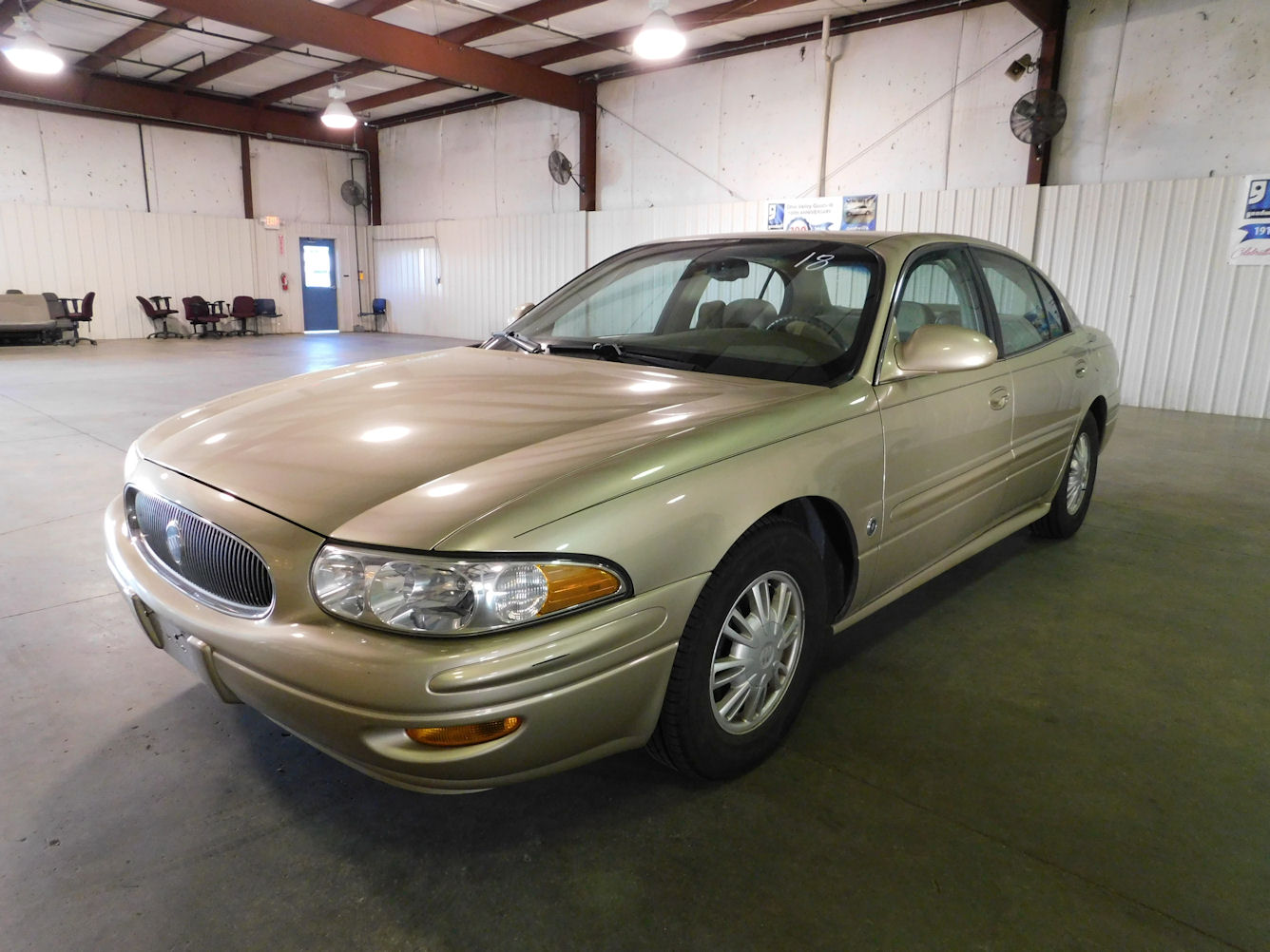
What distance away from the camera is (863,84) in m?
9.49

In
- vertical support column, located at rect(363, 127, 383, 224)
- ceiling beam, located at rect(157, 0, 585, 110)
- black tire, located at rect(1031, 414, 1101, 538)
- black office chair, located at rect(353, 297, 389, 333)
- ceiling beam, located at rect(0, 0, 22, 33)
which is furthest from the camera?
black office chair, located at rect(353, 297, 389, 333)

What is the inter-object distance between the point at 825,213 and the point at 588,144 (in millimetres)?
4514

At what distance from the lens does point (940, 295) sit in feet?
8.63

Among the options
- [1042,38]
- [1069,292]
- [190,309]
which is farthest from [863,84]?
[190,309]

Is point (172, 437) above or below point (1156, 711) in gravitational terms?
above

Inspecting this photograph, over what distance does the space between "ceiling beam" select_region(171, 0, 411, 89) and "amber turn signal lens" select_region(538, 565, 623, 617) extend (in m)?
10.2

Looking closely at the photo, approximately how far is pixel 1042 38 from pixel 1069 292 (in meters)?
2.60

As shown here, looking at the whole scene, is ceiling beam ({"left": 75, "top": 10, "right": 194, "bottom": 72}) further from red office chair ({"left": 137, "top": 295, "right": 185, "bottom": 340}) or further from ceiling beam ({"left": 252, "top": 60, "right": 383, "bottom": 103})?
red office chair ({"left": 137, "top": 295, "right": 185, "bottom": 340})

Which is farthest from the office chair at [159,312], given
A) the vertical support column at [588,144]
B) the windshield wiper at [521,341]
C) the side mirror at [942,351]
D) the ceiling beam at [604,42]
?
the side mirror at [942,351]

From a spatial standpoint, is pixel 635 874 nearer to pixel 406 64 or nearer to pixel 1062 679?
pixel 1062 679

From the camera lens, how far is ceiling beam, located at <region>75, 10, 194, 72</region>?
10.7 metres

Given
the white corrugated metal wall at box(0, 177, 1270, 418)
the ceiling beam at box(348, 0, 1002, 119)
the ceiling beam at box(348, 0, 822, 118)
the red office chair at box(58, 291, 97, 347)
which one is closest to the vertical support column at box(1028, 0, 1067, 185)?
the white corrugated metal wall at box(0, 177, 1270, 418)

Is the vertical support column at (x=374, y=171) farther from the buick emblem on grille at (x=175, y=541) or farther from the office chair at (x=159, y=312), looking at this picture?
the buick emblem on grille at (x=175, y=541)

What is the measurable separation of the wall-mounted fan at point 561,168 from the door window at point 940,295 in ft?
35.1
